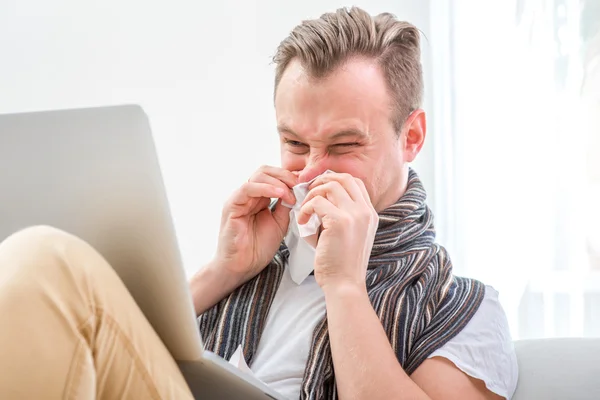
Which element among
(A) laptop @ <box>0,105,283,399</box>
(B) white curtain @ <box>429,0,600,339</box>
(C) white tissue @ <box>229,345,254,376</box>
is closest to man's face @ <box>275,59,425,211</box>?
(C) white tissue @ <box>229,345,254,376</box>

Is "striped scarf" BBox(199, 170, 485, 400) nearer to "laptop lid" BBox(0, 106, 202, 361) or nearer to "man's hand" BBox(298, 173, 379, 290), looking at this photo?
"man's hand" BBox(298, 173, 379, 290)

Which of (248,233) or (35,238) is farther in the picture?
(248,233)

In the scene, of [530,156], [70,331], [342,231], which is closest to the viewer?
[70,331]

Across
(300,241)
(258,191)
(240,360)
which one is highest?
(258,191)

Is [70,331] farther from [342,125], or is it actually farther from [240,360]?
[342,125]

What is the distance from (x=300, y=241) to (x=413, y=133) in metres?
0.35

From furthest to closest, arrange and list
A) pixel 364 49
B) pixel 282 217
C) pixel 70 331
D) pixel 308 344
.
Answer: pixel 282 217
pixel 364 49
pixel 308 344
pixel 70 331

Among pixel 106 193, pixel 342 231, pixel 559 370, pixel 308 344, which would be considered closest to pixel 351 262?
pixel 342 231

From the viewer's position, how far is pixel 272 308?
1679mm

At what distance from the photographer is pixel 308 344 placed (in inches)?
61.1

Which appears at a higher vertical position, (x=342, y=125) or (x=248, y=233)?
(x=342, y=125)

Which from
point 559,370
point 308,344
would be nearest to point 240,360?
point 308,344

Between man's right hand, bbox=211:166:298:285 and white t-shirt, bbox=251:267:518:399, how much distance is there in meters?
0.08

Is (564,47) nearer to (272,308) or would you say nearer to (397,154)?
(397,154)
